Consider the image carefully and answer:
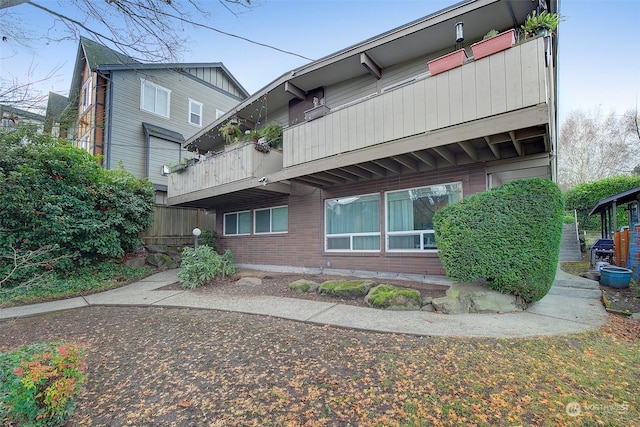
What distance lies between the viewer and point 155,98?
16.0 meters

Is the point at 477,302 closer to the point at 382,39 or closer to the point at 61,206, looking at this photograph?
the point at 382,39

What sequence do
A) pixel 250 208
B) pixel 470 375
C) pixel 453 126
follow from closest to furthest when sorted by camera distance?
pixel 470 375, pixel 453 126, pixel 250 208

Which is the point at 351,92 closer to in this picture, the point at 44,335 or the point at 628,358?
the point at 628,358

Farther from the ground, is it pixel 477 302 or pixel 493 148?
pixel 493 148

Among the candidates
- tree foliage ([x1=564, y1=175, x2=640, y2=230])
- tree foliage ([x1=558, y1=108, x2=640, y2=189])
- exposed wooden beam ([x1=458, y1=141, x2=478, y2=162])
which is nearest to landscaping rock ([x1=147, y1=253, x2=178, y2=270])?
exposed wooden beam ([x1=458, y1=141, x2=478, y2=162])

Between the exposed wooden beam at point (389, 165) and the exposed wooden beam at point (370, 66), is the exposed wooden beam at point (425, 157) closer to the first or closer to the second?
the exposed wooden beam at point (389, 165)

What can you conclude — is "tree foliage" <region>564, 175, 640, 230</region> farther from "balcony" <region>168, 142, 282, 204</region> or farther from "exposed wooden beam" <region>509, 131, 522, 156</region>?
"balcony" <region>168, 142, 282, 204</region>

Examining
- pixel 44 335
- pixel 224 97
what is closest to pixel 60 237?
pixel 44 335

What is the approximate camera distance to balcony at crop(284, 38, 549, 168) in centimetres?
477

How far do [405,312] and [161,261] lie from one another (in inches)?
389

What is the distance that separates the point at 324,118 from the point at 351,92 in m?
2.26

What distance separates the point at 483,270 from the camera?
16.5 feet

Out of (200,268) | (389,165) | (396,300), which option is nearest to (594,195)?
(389,165)

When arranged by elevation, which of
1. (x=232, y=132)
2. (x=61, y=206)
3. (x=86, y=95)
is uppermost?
(x=86, y=95)
